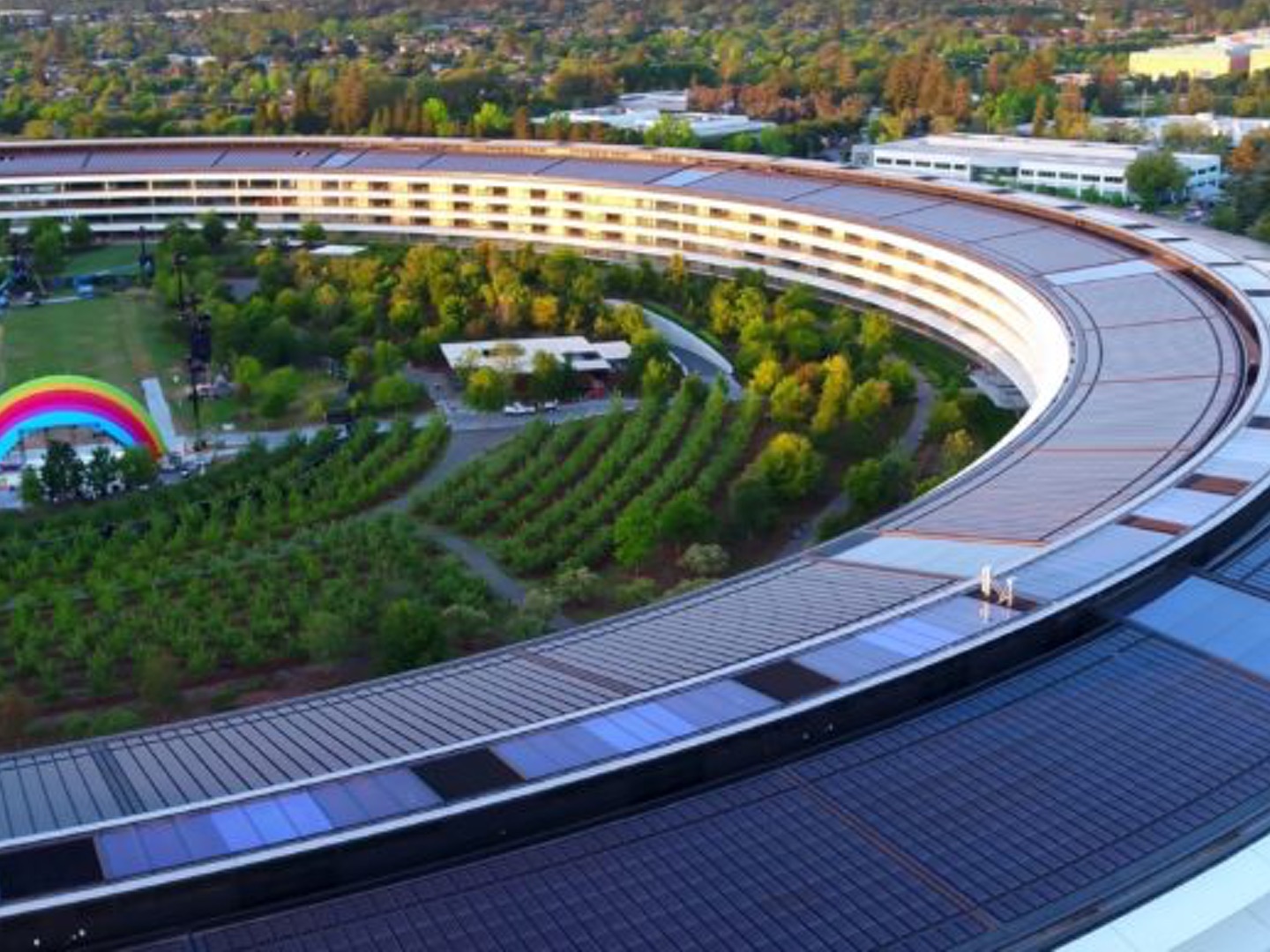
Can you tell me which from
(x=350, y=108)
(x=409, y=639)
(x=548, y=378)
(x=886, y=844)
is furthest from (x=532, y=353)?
(x=350, y=108)

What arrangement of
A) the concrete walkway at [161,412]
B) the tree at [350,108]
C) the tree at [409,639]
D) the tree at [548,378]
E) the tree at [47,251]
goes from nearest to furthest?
the tree at [409,639], the concrete walkway at [161,412], the tree at [548,378], the tree at [47,251], the tree at [350,108]

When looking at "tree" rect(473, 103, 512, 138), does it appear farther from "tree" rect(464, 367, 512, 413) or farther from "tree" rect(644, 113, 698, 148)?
"tree" rect(464, 367, 512, 413)

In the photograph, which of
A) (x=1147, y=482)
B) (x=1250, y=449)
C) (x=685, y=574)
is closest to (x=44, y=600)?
(x=685, y=574)

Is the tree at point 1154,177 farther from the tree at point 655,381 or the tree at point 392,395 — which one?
the tree at point 392,395

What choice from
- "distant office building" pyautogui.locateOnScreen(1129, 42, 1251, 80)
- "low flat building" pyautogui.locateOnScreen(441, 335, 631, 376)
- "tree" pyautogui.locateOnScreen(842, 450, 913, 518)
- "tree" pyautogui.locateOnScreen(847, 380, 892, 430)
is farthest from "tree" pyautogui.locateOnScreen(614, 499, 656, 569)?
"distant office building" pyautogui.locateOnScreen(1129, 42, 1251, 80)

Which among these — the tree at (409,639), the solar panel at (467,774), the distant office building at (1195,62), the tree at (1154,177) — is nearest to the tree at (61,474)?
the tree at (409,639)

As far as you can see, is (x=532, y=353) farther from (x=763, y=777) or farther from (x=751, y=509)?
(x=763, y=777)

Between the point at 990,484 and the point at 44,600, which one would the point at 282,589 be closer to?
the point at 44,600
